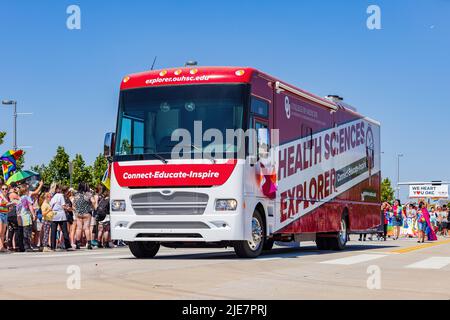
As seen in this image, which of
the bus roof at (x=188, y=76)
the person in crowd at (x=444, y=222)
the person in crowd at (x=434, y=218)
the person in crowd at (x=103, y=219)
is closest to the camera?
the bus roof at (x=188, y=76)

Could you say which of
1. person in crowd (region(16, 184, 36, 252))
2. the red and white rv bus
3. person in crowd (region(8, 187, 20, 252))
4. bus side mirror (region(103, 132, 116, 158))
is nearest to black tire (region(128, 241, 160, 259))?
the red and white rv bus

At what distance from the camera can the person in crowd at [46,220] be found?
21.0 metres

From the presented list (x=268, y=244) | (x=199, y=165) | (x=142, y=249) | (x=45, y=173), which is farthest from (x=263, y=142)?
(x=45, y=173)

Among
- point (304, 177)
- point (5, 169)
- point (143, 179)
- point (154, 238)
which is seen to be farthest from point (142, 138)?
point (5, 169)

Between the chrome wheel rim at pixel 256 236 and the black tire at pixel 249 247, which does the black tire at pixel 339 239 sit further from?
the chrome wheel rim at pixel 256 236

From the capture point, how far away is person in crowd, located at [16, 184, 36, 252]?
2022 centimetres

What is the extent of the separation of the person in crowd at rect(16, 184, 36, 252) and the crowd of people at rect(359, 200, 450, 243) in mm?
13088

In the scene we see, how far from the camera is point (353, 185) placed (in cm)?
2170

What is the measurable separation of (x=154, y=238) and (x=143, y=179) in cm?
109

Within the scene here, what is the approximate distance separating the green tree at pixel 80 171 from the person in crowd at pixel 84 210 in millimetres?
54101

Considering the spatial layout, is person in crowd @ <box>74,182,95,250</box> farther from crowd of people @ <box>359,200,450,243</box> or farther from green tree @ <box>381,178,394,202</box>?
green tree @ <box>381,178,394,202</box>

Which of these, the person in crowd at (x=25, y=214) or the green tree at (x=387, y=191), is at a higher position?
the green tree at (x=387, y=191)

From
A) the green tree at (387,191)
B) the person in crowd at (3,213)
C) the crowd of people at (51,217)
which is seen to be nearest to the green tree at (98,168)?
the green tree at (387,191)
